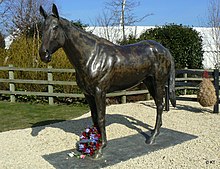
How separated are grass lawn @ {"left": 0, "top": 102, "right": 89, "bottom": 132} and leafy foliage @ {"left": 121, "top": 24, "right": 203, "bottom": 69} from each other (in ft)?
21.3

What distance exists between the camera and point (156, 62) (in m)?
4.25

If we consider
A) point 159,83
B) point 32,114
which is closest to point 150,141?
point 159,83

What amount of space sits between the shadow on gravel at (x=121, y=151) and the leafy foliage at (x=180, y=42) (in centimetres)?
859

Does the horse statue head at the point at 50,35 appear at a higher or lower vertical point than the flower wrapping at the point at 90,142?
higher

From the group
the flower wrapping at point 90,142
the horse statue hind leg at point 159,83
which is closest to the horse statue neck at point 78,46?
the flower wrapping at point 90,142

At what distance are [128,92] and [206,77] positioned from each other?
2.67 metres

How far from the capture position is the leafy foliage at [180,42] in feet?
42.5

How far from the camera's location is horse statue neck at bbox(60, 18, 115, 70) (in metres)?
3.50

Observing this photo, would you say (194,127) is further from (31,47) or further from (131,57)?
(31,47)

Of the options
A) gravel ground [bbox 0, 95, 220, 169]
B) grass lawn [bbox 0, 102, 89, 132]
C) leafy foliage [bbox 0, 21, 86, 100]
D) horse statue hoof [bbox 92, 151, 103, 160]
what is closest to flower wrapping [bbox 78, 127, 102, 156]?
horse statue hoof [bbox 92, 151, 103, 160]

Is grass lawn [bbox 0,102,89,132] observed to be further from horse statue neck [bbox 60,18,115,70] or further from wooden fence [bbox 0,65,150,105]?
horse statue neck [bbox 60,18,115,70]

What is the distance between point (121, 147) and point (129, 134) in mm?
871

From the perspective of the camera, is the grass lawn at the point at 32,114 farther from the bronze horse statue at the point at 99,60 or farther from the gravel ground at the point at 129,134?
the bronze horse statue at the point at 99,60

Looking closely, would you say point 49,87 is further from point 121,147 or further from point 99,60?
point 99,60
